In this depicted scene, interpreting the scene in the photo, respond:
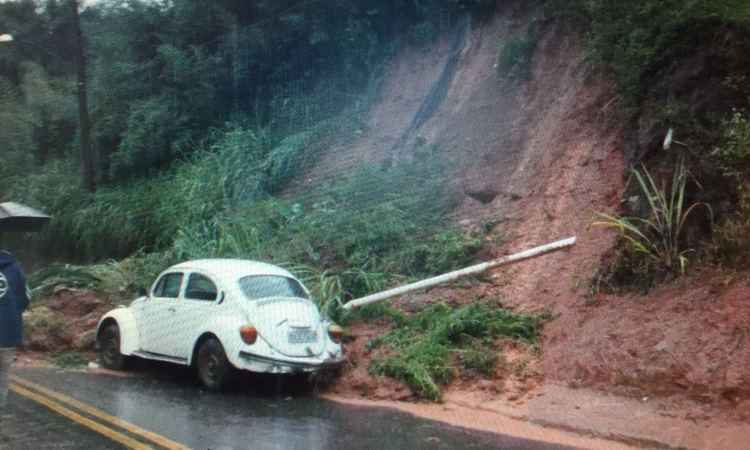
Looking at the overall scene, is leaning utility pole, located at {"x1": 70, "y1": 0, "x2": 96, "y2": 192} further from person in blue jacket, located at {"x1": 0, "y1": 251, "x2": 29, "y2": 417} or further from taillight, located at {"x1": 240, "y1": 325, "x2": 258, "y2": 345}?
person in blue jacket, located at {"x1": 0, "y1": 251, "x2": 29, "y2": 417}

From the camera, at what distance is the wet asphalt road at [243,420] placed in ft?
25.7

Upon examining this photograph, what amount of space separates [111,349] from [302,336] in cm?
Answer: 364

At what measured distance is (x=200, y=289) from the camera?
11352 mm

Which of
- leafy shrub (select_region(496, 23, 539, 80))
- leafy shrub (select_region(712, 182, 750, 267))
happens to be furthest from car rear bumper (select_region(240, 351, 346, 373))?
leafy shrub (select_region(496, 23, 539, 80))

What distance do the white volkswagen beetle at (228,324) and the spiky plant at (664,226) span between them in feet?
13.2

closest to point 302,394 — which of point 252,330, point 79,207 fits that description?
point 252,330

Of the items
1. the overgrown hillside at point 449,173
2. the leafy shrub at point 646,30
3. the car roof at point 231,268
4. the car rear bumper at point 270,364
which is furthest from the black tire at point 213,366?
the leafy shrub at point 646,30

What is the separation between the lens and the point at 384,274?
13406mm

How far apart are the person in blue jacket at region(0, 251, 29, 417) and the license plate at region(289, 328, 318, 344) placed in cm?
392

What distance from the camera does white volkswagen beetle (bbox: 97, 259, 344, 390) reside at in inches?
407

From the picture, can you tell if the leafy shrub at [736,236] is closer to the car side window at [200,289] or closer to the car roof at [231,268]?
the car roof at [231,268]

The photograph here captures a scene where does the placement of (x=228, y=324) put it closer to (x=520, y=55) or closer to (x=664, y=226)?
(x=664, y=226)

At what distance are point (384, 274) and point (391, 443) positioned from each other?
18.5 ft

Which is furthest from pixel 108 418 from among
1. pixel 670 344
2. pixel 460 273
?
pixel 670 344
